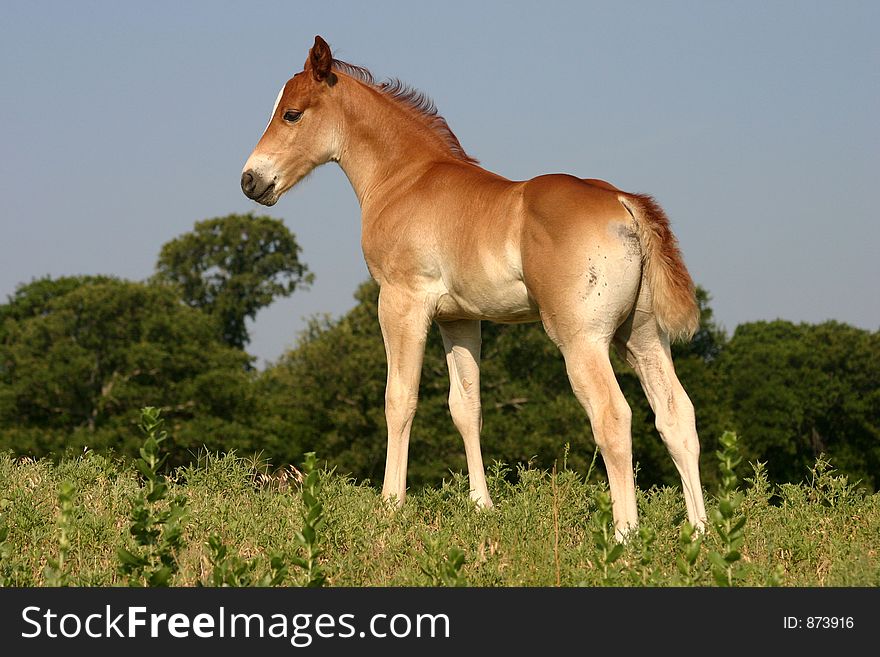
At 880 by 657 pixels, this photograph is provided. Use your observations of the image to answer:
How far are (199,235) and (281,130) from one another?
53773 mm

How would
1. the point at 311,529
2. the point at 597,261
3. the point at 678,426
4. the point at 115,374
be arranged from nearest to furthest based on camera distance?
the point at 311,529, the point at 597,261, the point at 678,426, the point at 115,374

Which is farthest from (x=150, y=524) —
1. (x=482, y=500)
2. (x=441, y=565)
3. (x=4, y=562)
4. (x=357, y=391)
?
(x=357, y=391)

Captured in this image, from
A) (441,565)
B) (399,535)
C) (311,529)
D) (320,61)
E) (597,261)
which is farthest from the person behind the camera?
(320,61)

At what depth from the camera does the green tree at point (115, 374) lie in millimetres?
41969

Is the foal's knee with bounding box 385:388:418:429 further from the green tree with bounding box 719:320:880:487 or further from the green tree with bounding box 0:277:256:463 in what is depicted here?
the green tree with bounding box 719:320:880:487

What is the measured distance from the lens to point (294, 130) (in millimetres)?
8578

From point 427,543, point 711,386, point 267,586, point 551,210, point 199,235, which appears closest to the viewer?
point 267,586

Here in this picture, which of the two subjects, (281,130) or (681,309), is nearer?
(681,309)

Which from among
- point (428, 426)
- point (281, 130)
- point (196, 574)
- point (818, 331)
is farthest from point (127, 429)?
point (196, 574)

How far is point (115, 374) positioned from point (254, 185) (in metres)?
37.2

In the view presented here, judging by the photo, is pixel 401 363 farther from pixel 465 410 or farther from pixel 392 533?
pixel 392 533

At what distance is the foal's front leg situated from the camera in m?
7.68
